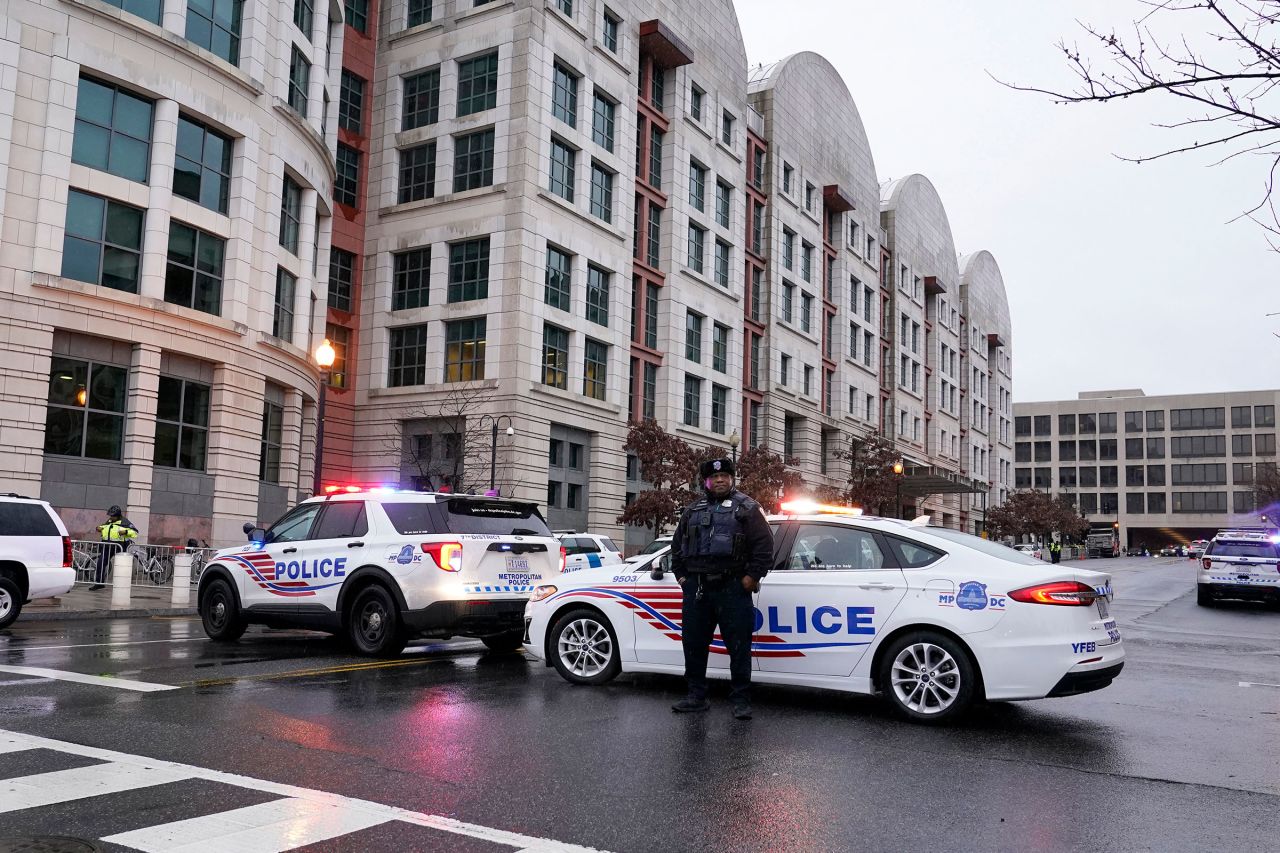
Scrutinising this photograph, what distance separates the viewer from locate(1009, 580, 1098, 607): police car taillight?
26.1ft

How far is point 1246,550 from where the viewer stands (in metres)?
26.0

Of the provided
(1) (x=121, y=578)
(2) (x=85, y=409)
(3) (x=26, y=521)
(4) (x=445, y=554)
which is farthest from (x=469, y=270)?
(4) (x=445, y=554)

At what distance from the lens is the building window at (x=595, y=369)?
4262 centimetres

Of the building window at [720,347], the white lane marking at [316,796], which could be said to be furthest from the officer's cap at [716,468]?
the building window at [720,347]

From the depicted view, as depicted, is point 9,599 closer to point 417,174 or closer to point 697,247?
point 417,174

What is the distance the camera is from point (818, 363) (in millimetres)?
63625

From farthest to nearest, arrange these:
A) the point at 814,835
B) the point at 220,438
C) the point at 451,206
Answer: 1. the point at 451,206
2. the point at 220,438
3. the point at 814,835

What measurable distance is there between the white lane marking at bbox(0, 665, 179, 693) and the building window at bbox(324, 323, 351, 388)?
3288 cm

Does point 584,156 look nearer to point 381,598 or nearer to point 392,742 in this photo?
point 381,598

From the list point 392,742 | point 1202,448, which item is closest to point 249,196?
point 392,742

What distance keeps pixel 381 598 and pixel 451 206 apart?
31.0 meters

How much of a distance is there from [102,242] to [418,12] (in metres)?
20.9

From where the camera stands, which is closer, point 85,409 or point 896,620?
point 896,620

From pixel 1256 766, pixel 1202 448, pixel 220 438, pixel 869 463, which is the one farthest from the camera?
pixel 1202 448
